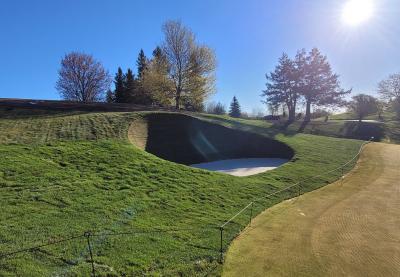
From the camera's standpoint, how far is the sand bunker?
21.6 m

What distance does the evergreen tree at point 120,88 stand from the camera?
63.1 meters

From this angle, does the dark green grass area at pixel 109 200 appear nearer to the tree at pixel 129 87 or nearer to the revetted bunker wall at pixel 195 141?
the revetted bunker wall at pixel 195 141

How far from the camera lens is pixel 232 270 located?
9.11 meters

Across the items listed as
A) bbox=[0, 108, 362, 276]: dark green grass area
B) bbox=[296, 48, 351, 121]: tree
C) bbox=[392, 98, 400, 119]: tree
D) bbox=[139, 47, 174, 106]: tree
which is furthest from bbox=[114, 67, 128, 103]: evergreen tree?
bbox=[392, 98, 400, 119]: tree

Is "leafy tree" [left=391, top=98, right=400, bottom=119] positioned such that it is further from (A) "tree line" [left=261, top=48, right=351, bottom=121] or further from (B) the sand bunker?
(B) the sand bunker

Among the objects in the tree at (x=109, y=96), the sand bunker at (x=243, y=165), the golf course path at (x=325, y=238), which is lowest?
the golf course path at (x=325, y=238)

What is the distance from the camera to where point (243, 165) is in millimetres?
23969

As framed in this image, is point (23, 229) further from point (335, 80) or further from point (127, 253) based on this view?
point (335, 80)

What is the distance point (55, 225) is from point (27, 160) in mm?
6383

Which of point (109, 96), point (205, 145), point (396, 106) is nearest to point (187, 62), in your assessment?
point (205, 145)

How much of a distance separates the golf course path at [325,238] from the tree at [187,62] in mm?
27065

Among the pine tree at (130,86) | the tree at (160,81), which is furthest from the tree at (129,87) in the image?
the tree at (160,81)

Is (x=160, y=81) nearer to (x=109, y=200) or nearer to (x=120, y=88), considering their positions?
(x=120, y=88)

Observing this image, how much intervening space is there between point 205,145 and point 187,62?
1843 centimetres
